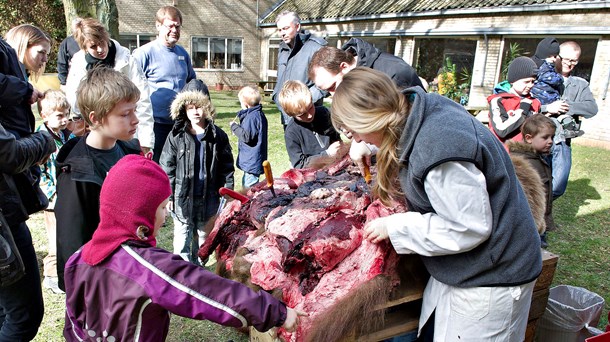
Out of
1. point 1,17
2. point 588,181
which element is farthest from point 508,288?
point 1,17

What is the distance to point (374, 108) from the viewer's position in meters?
1.63

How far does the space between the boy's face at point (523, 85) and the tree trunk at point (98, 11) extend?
23.8 feet

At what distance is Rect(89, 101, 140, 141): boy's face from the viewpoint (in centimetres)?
229

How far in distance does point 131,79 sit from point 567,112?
14.5ft

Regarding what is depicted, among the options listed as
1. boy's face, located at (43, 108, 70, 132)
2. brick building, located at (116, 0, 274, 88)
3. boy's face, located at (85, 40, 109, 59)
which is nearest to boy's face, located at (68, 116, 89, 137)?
boy's face, located at (43, 108, 70, 132)

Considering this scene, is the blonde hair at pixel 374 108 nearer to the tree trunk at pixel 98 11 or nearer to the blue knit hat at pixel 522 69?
the blue knit hat at pixel 522 69

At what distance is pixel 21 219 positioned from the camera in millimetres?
2195

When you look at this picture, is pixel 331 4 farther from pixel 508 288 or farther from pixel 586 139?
pixel 508 288

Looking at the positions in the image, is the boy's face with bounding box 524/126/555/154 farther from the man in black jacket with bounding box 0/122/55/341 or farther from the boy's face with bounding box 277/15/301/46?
the man in black jacket with bounding box 0/122/55/341

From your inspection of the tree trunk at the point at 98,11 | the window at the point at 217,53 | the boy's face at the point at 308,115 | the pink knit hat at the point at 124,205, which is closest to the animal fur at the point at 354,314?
the pink knit hat at the point at 124,205

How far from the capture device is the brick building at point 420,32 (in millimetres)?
9820

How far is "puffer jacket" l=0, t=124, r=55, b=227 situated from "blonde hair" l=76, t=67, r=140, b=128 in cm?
25

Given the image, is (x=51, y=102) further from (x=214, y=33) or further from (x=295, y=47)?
(x=214, y=33)

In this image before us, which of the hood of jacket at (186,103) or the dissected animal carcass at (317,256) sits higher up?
the hood of jacket at (186,103)
